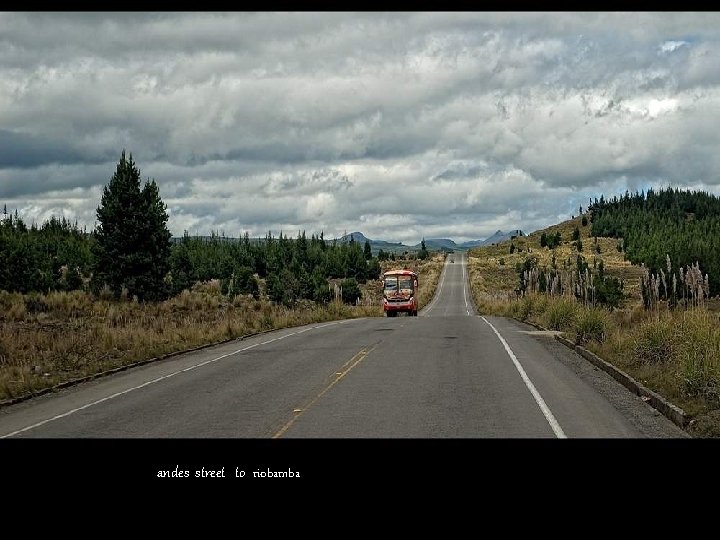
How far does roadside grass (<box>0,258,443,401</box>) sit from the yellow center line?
6.40m

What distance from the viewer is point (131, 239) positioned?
183 ft

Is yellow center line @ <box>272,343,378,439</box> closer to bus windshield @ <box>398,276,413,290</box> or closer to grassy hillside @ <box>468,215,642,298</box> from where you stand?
bus windshield @ <box>398,276,413,290</box>

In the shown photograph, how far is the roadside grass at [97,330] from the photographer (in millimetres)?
20108

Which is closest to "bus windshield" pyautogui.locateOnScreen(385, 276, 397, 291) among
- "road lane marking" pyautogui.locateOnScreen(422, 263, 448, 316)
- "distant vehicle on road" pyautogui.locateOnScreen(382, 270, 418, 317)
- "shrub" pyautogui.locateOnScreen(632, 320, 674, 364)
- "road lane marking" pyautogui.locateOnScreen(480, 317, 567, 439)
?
"distant vehicle on road" pyautogui.locateOnScreen(382, 270, 418, 317)

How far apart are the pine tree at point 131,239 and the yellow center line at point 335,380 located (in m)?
33.6

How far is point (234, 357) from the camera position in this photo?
23.2 m

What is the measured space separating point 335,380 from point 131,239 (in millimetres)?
41779

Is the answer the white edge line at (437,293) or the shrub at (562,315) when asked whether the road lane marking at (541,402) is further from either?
the white edge line at (437,293)

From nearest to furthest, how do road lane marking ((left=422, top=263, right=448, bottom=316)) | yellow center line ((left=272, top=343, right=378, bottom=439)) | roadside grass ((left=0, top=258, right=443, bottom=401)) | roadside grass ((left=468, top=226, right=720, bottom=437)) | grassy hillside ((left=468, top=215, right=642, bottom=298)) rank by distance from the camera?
yellow center line ((left=272, top=343, right=378, bottom=439)) → roadside grass ((left=468, top=226, right=720, bottom=437)) → roadside grass ((left=0, top=258, right=443, bottom=401)) → road lane marking ((left=422, top=263, right=448, bottom=316)) → grassy hillside ((left=468, top=215, right=642, bottom=298))

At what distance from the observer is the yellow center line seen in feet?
39.2

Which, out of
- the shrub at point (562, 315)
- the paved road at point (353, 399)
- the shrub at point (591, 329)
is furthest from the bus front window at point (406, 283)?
the paved road at point (353, 399)

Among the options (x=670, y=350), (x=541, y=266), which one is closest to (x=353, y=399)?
(x=670, y=350)
